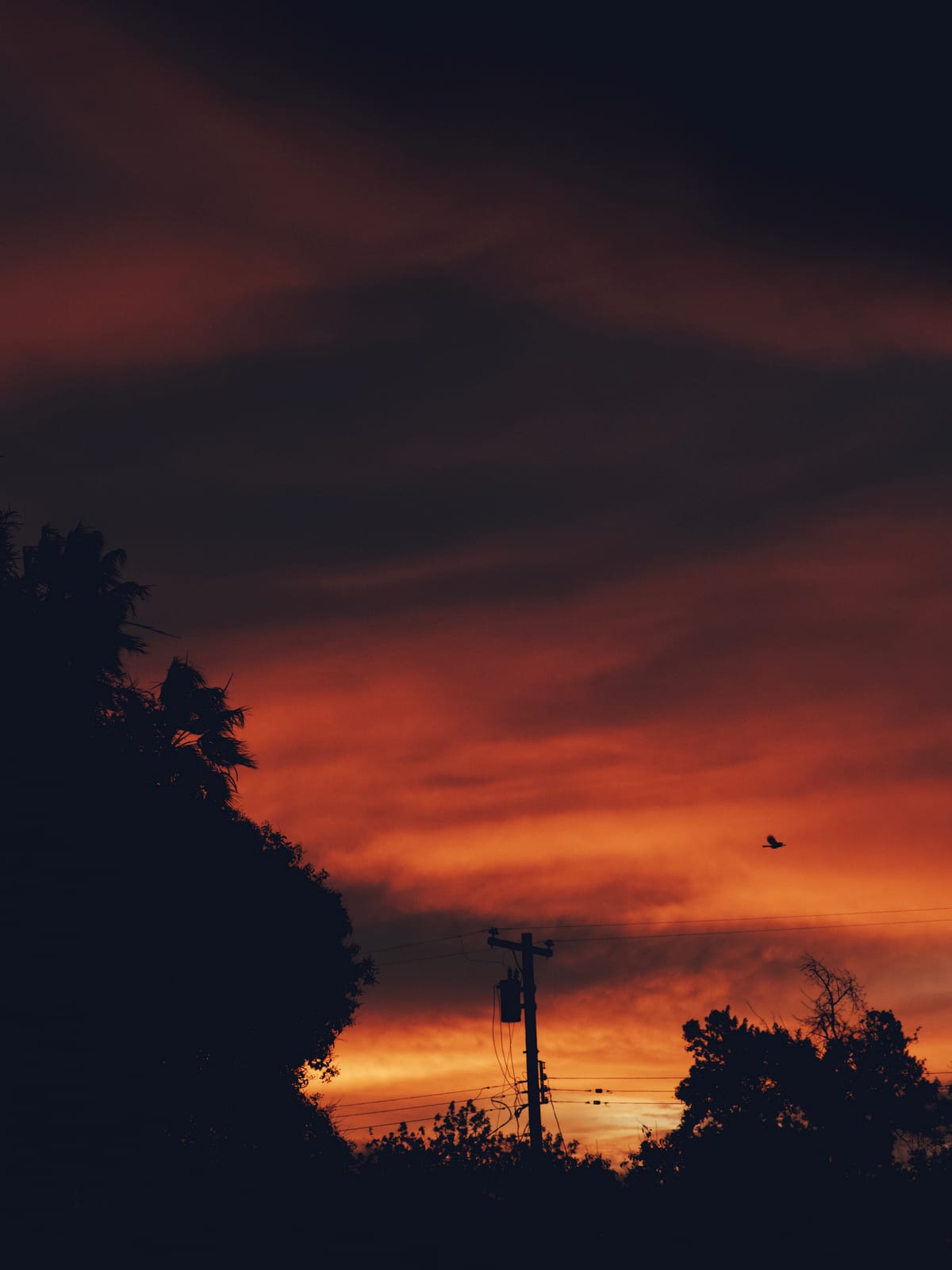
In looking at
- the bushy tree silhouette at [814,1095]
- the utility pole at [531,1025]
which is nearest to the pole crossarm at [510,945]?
the utility pole at [531,1025]

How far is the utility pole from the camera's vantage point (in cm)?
3409

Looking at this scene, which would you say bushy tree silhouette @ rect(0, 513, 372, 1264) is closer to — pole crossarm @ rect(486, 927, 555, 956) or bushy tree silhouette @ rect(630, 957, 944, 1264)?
pole crossarm @ rect(486, 927, 555, 956)

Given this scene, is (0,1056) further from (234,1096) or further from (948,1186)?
(948,1186)

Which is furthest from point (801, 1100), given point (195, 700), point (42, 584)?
point (42, 584)

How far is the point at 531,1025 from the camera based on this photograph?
124ft

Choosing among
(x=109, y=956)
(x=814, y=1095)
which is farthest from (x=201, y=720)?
(x=814, y=1095)

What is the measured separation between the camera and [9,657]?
2145 cm

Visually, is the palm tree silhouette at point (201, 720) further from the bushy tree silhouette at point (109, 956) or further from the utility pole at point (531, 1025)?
the utility pole at point (531, 1025)

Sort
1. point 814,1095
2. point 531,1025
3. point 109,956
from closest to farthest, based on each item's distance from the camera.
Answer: point 109,956 < point 531,1025 < point 814,1095

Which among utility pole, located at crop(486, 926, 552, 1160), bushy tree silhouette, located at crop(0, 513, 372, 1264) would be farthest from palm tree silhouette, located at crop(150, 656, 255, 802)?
utility pole, located at crop(486, 926, 552, 1160)

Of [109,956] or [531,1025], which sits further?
[531,1025]

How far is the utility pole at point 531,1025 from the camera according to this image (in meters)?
34.1

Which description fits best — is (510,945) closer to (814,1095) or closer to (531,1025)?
(531,1025)

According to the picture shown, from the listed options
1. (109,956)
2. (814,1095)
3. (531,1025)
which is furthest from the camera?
(814,1095)
